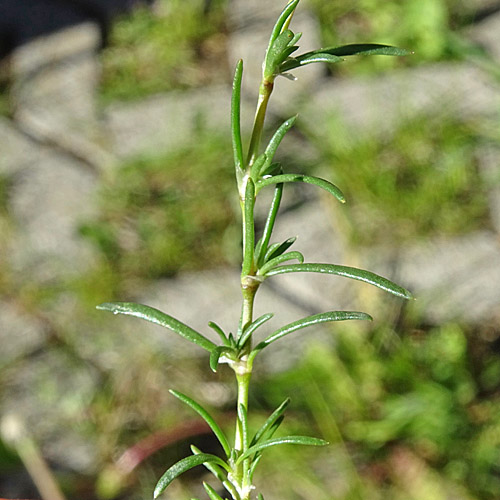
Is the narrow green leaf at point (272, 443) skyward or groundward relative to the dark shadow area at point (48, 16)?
groundward

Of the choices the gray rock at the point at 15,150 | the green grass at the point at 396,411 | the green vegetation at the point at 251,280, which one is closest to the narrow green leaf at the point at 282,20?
the green vegetation at the point at 251,280

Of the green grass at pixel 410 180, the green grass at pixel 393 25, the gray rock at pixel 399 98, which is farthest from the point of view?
the green grass at pixel 393 25

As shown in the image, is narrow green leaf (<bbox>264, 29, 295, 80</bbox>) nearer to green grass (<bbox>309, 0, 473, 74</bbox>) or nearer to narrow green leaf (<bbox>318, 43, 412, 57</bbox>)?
narrow green leaf (<bbox>318, 43, 412, 57</bbox>)

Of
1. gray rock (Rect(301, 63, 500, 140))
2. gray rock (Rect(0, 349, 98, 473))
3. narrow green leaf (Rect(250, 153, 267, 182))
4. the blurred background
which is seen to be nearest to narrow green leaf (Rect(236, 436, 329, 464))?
narrow green leaf (Rect(250, 153, 267, 182))

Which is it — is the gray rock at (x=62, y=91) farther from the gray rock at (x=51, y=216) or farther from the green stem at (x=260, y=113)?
the green stem at (x=260, y=113)

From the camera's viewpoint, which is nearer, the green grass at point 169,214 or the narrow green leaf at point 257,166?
the narrow green leaf at point 257,166

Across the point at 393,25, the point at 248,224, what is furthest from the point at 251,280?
the point at 393,25

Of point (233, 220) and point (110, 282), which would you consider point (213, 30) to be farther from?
point (110, 282)

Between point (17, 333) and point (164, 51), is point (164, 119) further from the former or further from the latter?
point (17, 333)
